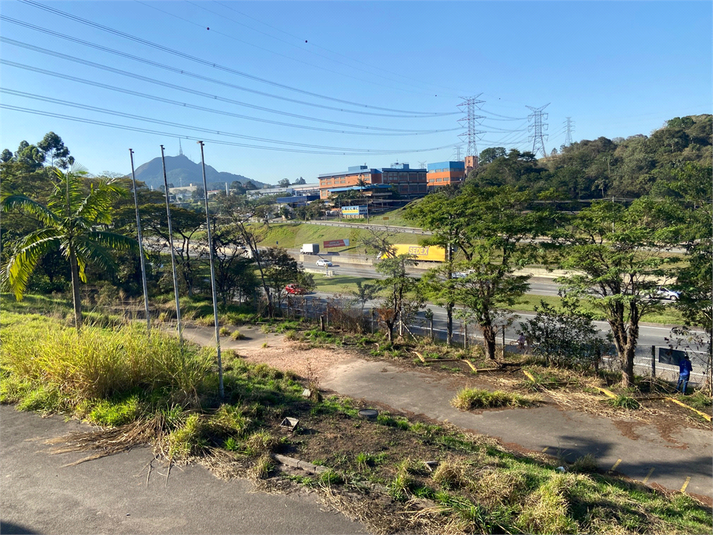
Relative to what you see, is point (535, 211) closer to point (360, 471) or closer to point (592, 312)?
point (592, 312)

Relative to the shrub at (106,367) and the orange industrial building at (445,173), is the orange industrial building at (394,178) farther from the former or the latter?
the shrub at (106,367)

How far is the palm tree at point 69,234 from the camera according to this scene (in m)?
9.64

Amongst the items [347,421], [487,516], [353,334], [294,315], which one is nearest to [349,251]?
[294,315]

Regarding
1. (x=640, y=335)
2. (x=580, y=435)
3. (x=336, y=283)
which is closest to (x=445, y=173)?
(x=336, y=283)

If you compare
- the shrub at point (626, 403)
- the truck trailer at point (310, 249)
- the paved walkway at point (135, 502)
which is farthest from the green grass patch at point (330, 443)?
the truck trailer at point (310, 249)

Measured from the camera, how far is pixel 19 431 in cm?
718

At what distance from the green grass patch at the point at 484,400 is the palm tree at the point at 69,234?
28.4 feet

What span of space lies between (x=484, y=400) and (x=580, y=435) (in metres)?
2.14

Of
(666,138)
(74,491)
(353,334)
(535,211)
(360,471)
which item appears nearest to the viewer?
(74,491)

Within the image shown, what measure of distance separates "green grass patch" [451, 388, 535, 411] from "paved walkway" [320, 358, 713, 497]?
23cm

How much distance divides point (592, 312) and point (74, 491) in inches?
452

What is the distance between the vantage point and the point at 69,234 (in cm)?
1030

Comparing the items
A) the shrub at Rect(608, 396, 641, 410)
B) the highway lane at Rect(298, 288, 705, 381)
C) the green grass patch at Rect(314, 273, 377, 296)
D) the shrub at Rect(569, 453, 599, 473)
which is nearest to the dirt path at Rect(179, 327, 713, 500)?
the shrub at Rect(569, 453, 599, 473)

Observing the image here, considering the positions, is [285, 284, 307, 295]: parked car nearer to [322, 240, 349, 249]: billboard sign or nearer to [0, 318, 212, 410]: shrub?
[0, 318, 212, 410]: shrub
